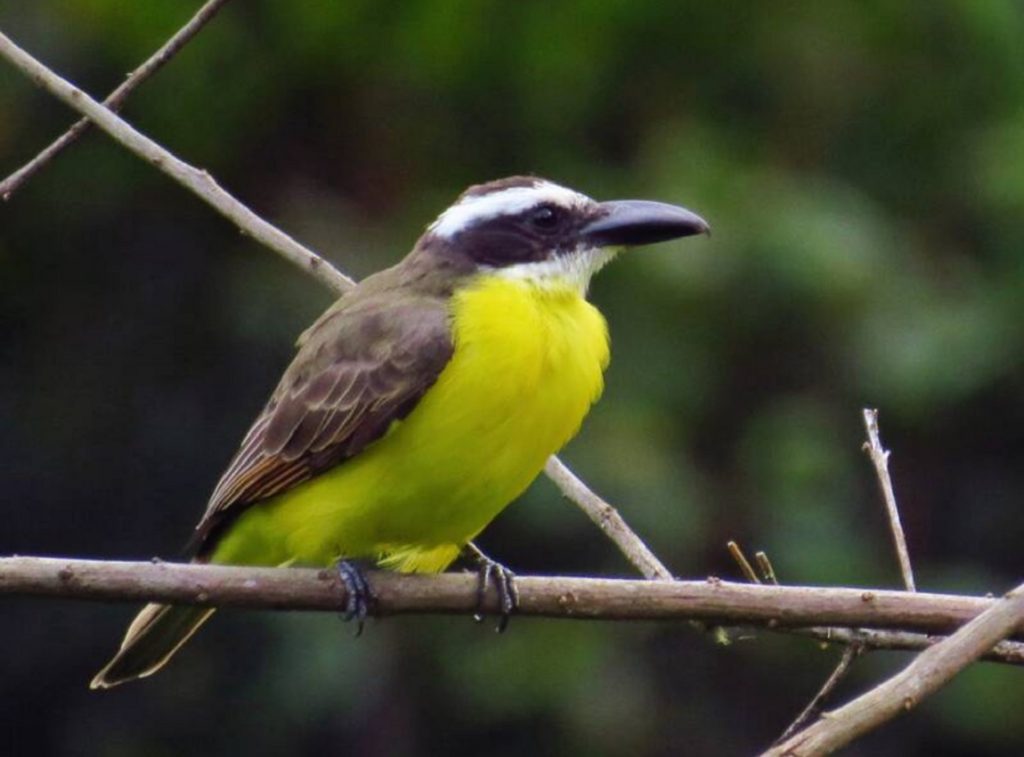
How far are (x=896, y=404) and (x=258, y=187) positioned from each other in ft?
7.83

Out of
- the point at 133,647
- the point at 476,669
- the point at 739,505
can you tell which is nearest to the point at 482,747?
the point at 476,669

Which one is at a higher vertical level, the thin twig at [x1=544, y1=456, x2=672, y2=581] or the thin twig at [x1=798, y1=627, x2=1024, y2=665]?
the thin twig at [x1=798, y1=627, x2=1024, y2=665]

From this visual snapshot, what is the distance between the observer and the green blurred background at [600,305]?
25.3 feet

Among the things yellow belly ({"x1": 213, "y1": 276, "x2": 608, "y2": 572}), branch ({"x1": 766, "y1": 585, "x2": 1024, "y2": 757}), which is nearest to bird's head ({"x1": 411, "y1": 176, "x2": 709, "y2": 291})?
yellow belly ({"x1": 213, "y1": 276, "x2": 608, "y2": 572})

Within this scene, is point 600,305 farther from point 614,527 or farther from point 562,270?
point 614,527

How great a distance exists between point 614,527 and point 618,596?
0.46 meters

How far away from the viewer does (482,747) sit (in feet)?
26.8

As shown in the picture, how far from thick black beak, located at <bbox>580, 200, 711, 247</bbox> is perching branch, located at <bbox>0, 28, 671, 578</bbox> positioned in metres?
0.55

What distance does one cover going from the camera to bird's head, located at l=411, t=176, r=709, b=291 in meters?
5.13

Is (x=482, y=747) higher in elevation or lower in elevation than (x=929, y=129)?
lower

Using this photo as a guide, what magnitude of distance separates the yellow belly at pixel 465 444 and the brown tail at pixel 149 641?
0.30 meters

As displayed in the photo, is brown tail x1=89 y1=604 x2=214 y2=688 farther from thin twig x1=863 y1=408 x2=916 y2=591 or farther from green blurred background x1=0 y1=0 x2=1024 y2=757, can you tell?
green blurred background x1=0 y1=0 x2=1024 y2=757

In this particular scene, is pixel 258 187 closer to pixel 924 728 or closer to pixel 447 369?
pixel 924 728

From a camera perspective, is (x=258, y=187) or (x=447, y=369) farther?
(x=258, y=187)
